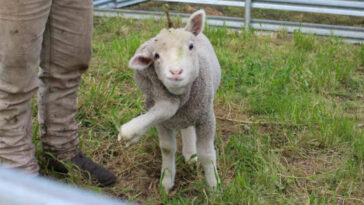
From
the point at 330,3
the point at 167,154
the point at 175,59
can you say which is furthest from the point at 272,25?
the point at 175,59

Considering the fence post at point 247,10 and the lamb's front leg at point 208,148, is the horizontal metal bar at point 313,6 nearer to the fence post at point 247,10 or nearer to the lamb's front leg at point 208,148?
the fence post at point 247,10

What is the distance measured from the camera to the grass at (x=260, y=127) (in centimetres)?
269

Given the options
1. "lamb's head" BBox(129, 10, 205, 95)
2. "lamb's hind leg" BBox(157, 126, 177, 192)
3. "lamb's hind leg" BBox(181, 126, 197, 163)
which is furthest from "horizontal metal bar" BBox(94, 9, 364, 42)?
"lamb's head" BBox(129, 10, 205, 95)

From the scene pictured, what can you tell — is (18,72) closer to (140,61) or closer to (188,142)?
(140,61)

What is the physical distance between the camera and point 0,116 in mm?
2340

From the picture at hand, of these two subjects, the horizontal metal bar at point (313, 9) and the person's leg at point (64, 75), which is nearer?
the person's leg at point (64, 75)

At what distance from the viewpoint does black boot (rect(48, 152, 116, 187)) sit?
107 inches

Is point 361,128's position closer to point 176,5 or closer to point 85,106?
point 85,106

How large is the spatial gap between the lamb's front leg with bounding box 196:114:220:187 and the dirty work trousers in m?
0.77

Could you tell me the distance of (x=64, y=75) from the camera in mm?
2562

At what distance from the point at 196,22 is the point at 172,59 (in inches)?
16.1

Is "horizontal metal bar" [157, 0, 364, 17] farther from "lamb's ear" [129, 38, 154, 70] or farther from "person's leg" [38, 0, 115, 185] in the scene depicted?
"lamb's ear" [129, 38, 154, 70]

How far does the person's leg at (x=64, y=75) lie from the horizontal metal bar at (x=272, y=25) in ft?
9.82

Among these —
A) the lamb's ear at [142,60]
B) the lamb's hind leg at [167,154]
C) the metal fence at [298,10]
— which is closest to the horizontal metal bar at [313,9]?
the metal fence at [298,10]
